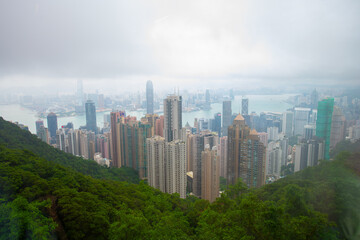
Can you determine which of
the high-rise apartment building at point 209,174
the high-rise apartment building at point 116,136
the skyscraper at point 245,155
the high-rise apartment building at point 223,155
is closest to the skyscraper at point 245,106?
the skyscraper at point 245,155

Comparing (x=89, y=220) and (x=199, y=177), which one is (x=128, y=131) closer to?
(x=199, y=177)

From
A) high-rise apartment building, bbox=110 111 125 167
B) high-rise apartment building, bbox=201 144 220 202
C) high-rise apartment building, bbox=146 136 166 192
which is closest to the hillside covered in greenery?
high-rise apartment building, bbox=201 144 220 202

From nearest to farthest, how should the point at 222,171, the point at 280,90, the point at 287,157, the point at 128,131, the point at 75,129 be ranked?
the point at 280,90, the point at 287,157, the point at 222,171, the point at 128,131, the point at 75,129

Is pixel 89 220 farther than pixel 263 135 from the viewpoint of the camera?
No

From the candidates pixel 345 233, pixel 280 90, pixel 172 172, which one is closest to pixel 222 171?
pixel 172 172

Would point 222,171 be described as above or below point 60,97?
below

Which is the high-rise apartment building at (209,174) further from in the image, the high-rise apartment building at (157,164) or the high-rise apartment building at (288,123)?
the high-rise apartment building at (288,123)

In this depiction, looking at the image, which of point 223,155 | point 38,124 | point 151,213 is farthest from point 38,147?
point 223,155
